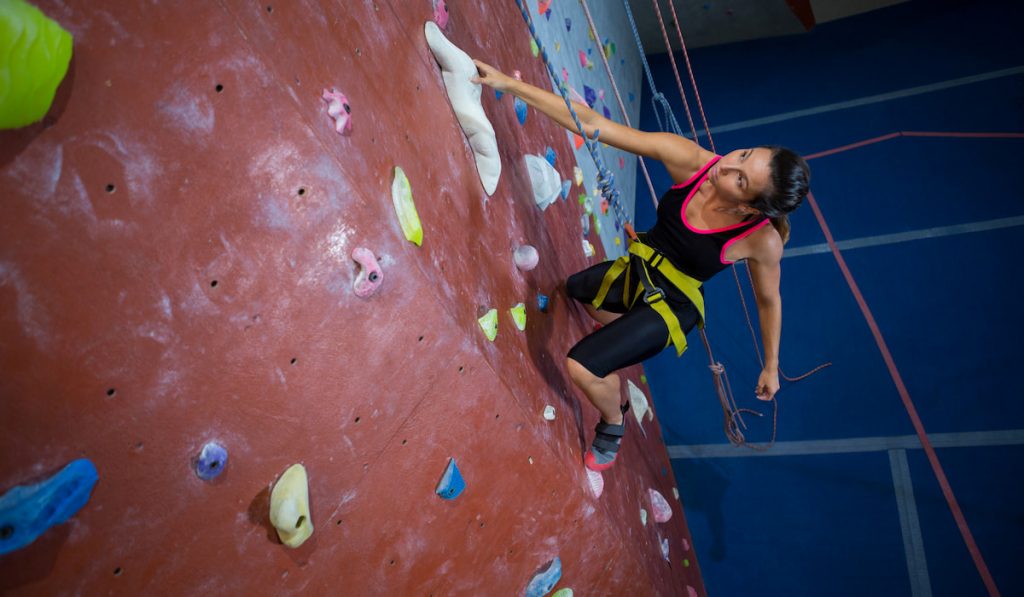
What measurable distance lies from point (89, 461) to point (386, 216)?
0.71 m

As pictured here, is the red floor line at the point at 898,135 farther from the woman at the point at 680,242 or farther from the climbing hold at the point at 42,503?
the climbing hold at the point at 42,503

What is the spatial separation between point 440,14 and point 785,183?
1.05m

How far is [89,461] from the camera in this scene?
3.56 feet

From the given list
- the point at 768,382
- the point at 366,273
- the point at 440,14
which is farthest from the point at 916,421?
the point at 366,273

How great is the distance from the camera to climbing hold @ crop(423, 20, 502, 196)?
6.19 feet

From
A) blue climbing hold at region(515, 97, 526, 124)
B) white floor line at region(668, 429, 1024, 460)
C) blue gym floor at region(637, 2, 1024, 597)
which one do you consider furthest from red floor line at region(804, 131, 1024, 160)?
blue climbing hold at region(515, 97, 526, 124)

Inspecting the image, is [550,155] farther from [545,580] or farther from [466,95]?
[545,580]

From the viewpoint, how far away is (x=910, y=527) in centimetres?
319

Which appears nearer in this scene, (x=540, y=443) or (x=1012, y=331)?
(x=540, y=443)

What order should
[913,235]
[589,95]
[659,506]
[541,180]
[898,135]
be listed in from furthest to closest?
[898,135] → [913,235] → [589,95] → [659,506] → [541,180]

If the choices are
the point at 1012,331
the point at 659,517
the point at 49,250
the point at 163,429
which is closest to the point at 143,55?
the point at 49,250

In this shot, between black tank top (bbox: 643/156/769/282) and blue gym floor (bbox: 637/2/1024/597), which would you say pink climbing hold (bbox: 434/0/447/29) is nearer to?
black tank top (bbox: 643/156/769/282)

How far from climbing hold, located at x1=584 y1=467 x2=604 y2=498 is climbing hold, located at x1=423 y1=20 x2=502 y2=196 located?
3.22 feet

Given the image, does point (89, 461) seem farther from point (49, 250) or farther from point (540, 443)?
point (540, 443)
